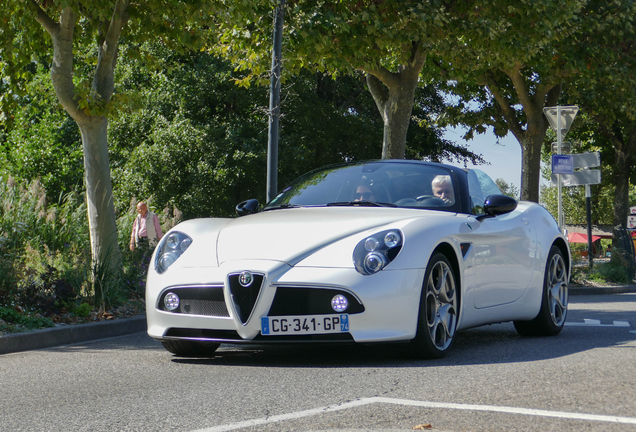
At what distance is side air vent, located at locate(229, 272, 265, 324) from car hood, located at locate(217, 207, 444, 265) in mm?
167

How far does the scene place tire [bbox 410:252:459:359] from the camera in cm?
572

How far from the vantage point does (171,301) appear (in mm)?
5820

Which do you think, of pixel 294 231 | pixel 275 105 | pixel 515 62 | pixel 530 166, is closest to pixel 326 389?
pixel 294 231

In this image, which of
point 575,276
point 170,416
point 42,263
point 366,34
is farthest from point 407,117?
point 170,416

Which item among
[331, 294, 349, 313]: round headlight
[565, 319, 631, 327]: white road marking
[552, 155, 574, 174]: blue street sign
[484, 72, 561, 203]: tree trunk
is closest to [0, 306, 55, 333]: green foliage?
[331, 294, 349, 313]: round headlight

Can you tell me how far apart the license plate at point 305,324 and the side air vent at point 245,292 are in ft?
0.44

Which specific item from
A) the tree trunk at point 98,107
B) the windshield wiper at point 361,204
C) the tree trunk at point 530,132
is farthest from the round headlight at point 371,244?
the tree trunk at point 530,132

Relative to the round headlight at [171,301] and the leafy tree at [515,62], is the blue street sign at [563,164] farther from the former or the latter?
the round headlight at [171,301]

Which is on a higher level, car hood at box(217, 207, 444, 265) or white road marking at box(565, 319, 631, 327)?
car hood at box(217, 207, 444, 265)

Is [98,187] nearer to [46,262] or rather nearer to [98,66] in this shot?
[46,262]

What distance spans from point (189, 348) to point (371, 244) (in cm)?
169

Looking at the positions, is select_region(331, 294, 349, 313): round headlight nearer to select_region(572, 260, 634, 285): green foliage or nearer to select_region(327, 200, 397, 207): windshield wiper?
select_region(327, 200, 397, 207): windshield wiper

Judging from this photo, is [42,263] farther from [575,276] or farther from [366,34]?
[575,276]

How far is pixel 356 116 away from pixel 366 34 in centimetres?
1684
